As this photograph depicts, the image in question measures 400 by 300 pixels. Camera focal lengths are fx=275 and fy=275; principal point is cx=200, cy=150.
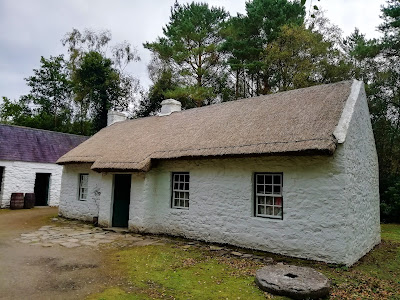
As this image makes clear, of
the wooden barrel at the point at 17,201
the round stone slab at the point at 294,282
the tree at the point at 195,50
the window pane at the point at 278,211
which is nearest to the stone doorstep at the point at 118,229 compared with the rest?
the window pane at the point at 278,211

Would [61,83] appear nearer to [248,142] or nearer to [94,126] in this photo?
[94,126]

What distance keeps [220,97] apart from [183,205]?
608 inches

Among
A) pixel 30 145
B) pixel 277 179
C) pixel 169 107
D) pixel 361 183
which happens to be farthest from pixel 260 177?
pixel 30 145

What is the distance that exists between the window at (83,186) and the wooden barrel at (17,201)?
20.4ft

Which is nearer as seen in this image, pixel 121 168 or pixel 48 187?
pixel 121 168

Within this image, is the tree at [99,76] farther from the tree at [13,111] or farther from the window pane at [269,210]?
the window pane at [269,210]

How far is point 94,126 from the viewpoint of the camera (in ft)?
88.9

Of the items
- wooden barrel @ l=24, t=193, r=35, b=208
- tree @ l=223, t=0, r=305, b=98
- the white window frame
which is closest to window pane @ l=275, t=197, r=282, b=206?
the white window frame

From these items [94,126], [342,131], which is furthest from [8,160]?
[342,131]

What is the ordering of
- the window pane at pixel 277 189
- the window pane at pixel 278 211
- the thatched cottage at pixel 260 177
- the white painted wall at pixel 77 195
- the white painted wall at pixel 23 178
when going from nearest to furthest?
the thatched cottage at pixel 260 177, the window pane at pixel 278 211, the window pane at pixel 277 189, the white painted wall at pixel 77 195, the white painted wall at pixel 23 178

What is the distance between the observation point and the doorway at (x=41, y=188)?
19.2m

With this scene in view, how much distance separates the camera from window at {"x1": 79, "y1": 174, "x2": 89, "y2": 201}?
1306 centimetres

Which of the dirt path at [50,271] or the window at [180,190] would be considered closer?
the dirt path at [50,271]

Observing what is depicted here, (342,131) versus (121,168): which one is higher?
(342,131)
